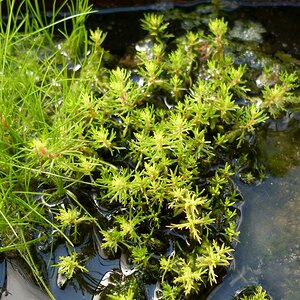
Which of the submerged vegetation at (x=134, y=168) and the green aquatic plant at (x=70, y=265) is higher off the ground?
the submerged vegetation at (x=134, y=168)

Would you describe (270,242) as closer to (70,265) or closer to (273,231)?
(273,231)

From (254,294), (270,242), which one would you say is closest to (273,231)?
(270,242)

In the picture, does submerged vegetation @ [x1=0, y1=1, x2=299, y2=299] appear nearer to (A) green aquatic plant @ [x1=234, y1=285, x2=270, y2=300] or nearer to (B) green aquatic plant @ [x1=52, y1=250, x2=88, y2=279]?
(B) green aquatic plant @ [x1=52, y1=250, x2=88, y2=279]

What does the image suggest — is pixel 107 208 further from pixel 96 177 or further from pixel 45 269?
A: pixel 45 269

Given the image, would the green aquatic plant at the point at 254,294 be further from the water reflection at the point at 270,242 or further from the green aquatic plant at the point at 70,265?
the green aquatic plant at the point at 70,265

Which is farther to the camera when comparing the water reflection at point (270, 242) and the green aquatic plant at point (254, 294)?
the water reflection at point (270, 242)

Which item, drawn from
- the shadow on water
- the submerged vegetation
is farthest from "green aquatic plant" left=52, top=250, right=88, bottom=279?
the shadow on water

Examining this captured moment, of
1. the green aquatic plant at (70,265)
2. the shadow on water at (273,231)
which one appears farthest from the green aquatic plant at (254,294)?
the green aquatic plant at (70,265)
